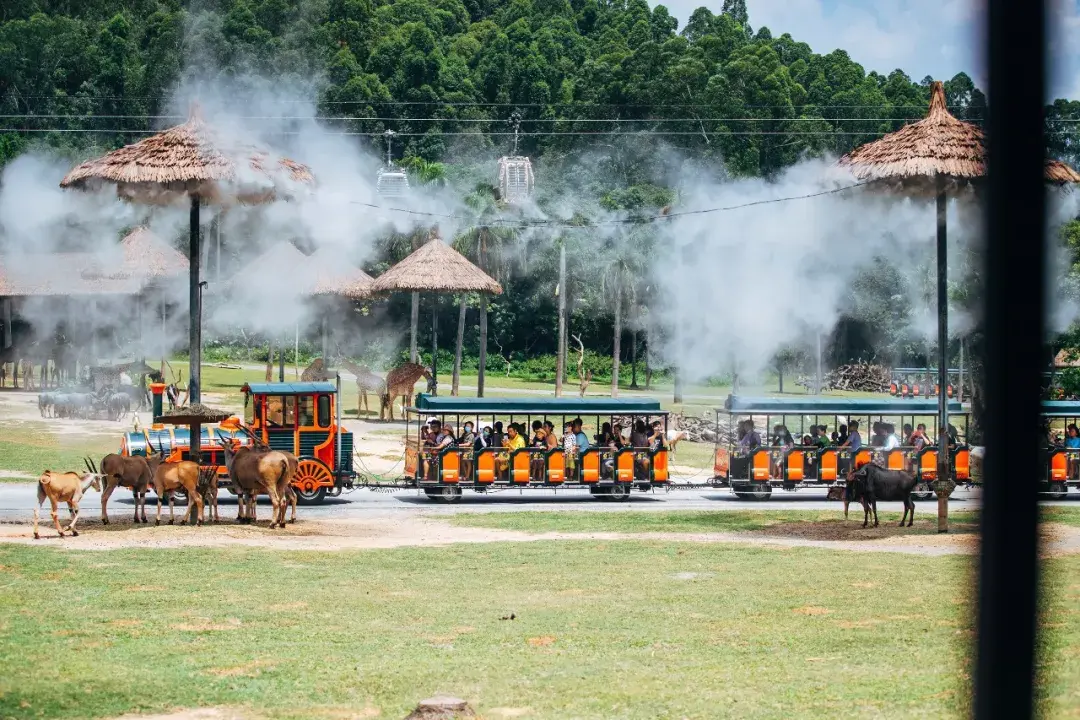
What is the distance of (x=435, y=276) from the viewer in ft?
145

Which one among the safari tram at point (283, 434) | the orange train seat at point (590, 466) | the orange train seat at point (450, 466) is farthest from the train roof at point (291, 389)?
the orange train seat at point (590, 466)

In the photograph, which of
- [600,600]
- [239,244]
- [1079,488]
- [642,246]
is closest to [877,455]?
[1079,488]

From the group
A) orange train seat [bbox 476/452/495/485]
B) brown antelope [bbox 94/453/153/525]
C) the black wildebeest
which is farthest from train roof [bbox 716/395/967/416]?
brown antelope [bbox 94/453/153/525]

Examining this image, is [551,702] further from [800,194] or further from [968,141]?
[800,194]

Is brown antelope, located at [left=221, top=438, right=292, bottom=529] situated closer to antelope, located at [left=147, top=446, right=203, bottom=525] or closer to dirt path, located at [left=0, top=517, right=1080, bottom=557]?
dirt path, located at [left=0, top=517, right=1080, bottom=557]

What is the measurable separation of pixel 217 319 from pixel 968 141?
42.5m

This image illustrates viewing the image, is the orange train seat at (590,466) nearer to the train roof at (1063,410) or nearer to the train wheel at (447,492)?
the train wheel at (447,492)

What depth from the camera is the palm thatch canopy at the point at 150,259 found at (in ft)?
182

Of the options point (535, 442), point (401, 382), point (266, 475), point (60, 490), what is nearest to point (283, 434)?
point (266, 475)

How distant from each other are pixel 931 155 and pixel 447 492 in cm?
1187

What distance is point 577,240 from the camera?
191 ft

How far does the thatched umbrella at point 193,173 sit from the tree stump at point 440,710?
20.0 metres

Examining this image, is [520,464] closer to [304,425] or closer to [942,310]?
[304,425]

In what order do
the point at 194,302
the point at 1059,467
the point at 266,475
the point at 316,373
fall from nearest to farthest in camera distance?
the point at 266,475 < the point at 1059,467 < the point at 194,302 < the point at 316,373
